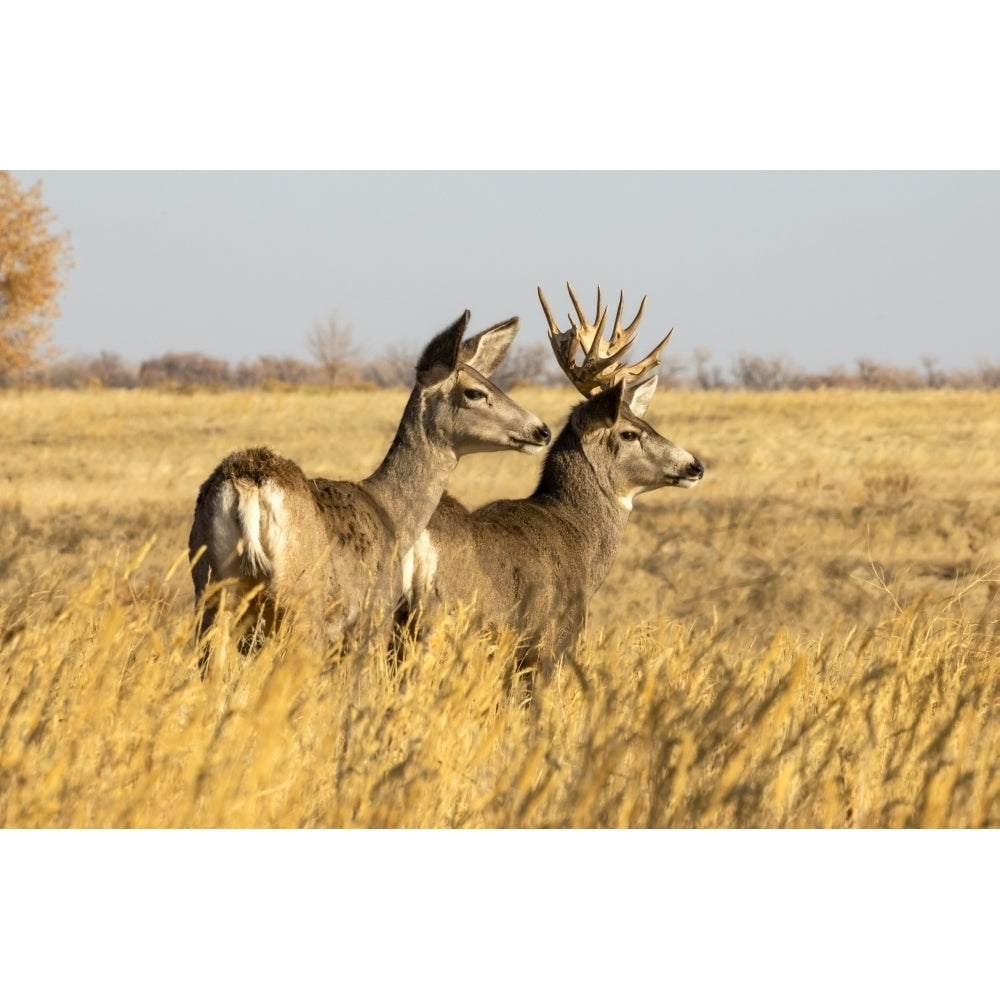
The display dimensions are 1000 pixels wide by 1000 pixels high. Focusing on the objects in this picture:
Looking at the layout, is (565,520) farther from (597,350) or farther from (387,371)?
(387,371)

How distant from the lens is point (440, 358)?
806 centimetres

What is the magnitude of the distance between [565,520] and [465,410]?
123 centimetres

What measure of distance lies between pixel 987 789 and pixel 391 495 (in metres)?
3.85

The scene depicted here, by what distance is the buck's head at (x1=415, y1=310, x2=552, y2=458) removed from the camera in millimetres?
8070

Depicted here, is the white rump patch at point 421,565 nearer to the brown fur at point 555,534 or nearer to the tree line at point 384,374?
Answer: the brown fur at point 555,534

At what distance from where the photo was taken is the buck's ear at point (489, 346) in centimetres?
830

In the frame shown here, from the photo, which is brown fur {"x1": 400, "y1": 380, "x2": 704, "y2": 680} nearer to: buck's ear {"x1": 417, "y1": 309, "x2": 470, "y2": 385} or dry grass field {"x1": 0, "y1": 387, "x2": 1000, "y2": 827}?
dry grass field {"x1": 0, "y1": 387, "x2": 1000, "y2": 827}

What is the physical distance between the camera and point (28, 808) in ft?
13.1

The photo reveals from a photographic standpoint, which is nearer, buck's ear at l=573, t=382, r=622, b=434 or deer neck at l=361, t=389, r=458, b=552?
deer neck at l=361, t=389, r=458, b=552

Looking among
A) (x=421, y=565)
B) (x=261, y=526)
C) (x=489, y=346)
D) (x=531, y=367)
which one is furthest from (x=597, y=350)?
(x=531, y=367)

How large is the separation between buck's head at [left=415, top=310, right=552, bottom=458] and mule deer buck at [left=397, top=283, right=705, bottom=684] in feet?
1.35

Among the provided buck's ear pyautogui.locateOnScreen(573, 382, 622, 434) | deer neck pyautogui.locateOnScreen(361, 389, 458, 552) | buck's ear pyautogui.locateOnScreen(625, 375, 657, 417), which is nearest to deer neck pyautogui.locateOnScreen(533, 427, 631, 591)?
buck's ear pyautogui.locateOnScreen(573, 382, 622, 434)

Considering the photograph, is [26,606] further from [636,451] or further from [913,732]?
[636,451]

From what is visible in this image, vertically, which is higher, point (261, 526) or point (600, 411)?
point (600, 411)
